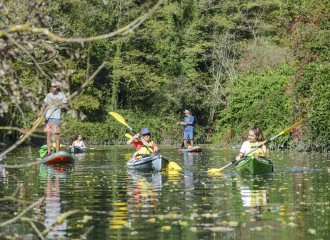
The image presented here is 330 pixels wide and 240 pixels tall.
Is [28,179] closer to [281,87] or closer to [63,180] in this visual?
[63,180]

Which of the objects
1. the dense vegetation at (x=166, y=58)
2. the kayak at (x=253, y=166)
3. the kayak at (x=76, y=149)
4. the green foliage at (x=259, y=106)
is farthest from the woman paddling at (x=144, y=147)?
the dense vegetation at (x=166, y=58)

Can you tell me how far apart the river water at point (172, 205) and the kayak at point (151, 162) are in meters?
1.10

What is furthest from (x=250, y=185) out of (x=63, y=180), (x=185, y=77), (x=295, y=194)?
(x=185, y=77)

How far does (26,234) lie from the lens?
5305 millimetres

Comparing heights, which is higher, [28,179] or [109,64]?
[109,64]

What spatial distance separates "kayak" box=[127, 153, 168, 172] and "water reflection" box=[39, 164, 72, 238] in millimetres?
1780

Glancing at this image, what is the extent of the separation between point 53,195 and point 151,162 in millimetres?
5189

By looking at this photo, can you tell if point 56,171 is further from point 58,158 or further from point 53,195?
point 53,195

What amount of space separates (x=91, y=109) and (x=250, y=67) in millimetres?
13637

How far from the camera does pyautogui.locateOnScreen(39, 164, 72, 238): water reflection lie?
5606 millimetres

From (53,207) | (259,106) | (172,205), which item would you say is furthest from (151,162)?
(259,106)

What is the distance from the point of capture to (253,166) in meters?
11.7

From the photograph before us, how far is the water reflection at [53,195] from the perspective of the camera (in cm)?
561

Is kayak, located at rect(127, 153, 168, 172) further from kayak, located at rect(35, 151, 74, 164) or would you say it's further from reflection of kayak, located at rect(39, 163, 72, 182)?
kayak, located at rect(35, 151, 74, 164)
